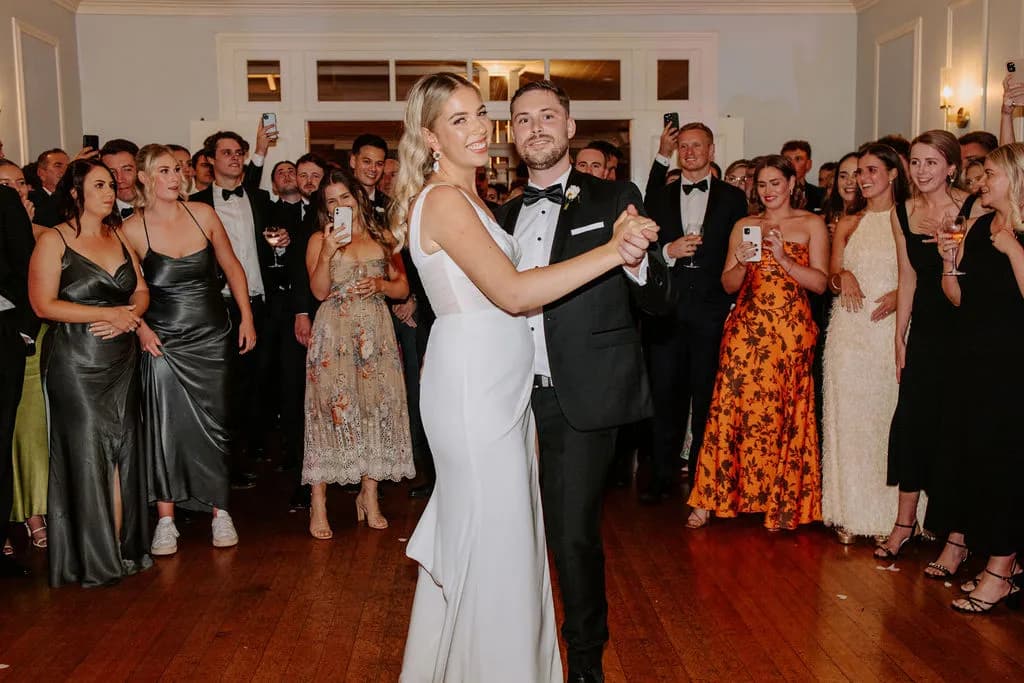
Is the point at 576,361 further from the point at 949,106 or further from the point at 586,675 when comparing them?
the point at 949,106

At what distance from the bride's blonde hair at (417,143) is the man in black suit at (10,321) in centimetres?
236

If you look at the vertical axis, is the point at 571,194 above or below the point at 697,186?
below

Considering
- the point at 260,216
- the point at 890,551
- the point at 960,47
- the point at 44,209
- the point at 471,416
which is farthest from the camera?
the point at 960,47

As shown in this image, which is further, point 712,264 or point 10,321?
point 712,264

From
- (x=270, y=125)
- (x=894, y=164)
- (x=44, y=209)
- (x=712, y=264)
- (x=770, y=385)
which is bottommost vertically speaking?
(x=770, y=385)

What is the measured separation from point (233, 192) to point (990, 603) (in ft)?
15.7

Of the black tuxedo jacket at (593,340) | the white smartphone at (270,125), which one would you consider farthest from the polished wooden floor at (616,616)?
the white smartphone at (270,125)

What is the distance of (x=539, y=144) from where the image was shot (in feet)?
9.81

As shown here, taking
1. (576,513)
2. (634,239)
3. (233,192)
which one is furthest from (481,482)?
(233,192)

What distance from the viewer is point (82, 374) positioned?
4.21 m

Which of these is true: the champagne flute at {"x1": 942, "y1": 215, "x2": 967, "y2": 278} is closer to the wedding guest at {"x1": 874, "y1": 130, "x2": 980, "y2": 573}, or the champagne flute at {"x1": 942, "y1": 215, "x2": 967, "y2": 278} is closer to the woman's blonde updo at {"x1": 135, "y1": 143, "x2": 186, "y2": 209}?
the wedding guest at {"x1": 874, "y1": 130, "x2": 980, "y2": 573}

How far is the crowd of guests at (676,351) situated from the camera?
3.97 metres

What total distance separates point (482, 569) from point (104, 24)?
886cm

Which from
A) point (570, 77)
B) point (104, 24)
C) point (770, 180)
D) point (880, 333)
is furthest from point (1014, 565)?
point (104, 24)
